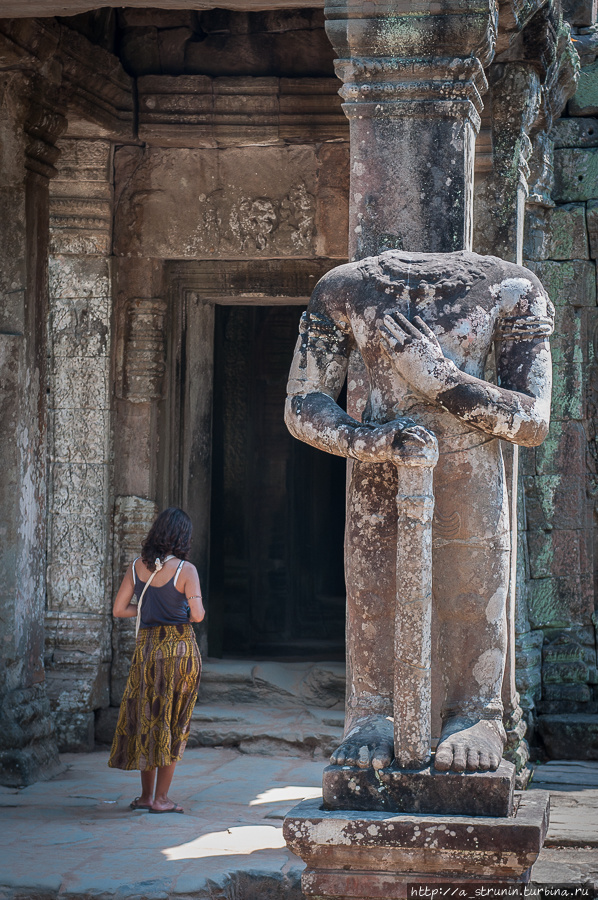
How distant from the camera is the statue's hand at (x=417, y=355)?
3.37 metres

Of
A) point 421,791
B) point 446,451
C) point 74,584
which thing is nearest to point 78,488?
point 74,584

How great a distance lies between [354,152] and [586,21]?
13.2 feet

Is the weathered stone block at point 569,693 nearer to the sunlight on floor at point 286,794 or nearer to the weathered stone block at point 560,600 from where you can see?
the weathered stone block at point 560,600

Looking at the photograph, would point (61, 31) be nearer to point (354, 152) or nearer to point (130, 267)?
point (130, 267)

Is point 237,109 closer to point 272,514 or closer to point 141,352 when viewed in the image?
point 141,352

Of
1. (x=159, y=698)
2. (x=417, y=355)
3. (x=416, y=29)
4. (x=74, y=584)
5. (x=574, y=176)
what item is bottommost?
(x=159, y=698)

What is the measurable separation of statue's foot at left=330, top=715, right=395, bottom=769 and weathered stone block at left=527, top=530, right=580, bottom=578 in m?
3.60

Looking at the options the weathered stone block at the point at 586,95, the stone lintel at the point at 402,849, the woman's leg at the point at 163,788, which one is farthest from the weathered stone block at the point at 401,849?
the weathered stone block at the point at 586,95

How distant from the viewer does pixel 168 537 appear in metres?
5.34

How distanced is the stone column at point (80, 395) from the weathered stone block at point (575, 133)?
2709 millimetres

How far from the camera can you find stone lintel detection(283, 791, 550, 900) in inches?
125

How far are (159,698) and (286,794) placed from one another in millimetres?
912

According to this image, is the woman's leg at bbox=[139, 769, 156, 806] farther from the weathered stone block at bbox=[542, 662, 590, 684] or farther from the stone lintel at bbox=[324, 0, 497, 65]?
the stone lintel at bbox=[324, 0, 497, 65]

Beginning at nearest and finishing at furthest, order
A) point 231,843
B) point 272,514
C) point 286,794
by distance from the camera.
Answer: point 231,843 → point 286,794 → point 272,514
